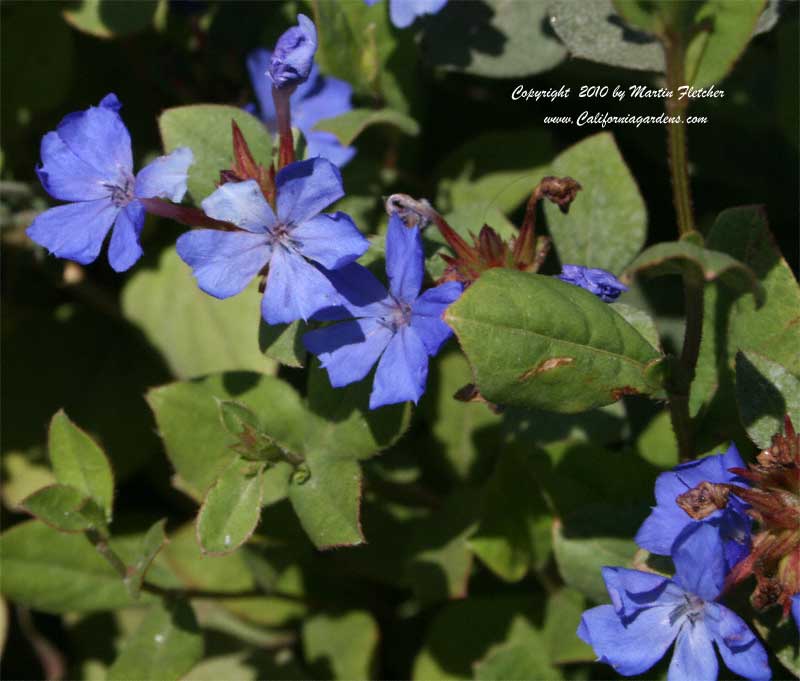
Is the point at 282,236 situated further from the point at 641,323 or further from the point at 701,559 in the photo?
the point at 701,559

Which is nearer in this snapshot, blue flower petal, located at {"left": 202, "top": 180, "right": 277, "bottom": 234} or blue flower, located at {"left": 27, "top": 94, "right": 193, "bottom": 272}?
blue flower petal, located at {"left": 202, "top": 180, "right": 277, "bottom": 234}

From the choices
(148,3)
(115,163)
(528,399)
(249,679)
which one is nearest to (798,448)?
(528,399)

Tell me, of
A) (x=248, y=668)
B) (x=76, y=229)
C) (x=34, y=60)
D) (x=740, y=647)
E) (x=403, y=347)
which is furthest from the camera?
(x=34, y=60)

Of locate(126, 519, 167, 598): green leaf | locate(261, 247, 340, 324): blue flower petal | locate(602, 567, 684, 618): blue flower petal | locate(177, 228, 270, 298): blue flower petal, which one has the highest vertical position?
locate(177, 228, 270, 298): blue flower petal

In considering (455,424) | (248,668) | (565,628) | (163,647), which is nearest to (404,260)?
(455,424)

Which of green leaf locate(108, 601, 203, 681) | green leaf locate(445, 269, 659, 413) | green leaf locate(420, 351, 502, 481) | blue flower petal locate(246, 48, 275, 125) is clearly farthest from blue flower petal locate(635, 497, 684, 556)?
blue flower petal locate(246, 48, 275, 125)

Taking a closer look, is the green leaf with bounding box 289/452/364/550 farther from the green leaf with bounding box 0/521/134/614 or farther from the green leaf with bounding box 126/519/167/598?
the green leaf with bounding box 0/521/134/614
